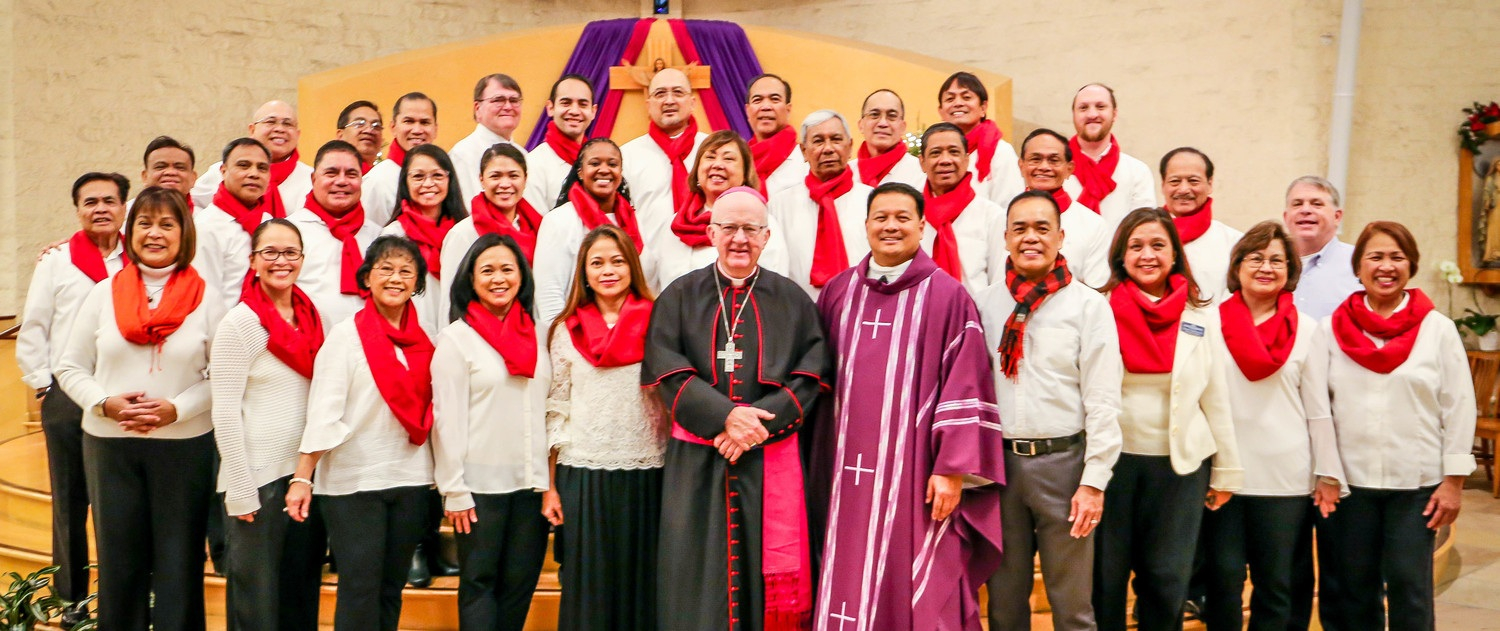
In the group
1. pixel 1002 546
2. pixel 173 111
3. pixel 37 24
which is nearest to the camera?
pixel 1002 546

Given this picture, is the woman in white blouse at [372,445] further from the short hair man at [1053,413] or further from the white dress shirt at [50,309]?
the short hair man at [1053,413]

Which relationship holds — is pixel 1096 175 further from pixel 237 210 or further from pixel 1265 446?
pixel 237 210

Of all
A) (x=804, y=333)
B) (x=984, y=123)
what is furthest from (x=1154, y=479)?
(x=984, y=123)

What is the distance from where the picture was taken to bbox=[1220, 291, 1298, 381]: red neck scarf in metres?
3.61

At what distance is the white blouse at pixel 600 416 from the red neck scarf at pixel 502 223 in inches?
23.9

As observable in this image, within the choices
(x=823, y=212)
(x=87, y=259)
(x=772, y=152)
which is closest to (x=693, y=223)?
(x=823, y=212)

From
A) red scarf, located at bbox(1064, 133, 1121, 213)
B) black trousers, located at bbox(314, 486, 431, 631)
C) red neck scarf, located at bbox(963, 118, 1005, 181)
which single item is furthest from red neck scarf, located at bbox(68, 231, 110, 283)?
red scarf, located at bbox(1064, 133, 1121, 213)

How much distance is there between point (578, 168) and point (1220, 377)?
2177 millimetres

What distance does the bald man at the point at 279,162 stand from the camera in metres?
4.89

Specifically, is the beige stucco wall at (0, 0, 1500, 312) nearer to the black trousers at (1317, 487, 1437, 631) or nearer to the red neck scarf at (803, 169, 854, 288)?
the red neck scarf at (803, 169, 854, 288)

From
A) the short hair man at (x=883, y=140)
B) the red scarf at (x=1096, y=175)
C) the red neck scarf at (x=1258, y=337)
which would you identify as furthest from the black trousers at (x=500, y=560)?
the red scarf at (x=1096, y=175)

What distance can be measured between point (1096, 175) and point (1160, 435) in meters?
1.76

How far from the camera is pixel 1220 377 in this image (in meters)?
3.56

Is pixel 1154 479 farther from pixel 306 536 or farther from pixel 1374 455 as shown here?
pixel 306 536
